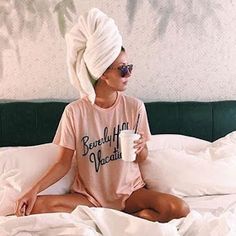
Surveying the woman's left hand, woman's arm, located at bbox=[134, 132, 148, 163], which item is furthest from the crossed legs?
the woman's left hand

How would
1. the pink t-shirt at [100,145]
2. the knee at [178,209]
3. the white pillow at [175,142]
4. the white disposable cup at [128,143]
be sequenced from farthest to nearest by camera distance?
the white pillow at [175,142]
the pink t-shirt at [100,145]
the knee at [178,209]
the white disposable cup at [128,143]

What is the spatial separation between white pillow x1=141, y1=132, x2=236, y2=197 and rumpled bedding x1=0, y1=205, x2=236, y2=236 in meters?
0.54

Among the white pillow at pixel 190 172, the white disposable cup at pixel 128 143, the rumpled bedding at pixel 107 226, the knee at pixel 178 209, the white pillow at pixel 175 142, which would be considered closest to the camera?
the rumpled bedding at pixel 107 226

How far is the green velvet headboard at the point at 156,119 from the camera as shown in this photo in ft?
8.11

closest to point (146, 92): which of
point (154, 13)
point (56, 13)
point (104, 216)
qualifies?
point (154, 13)

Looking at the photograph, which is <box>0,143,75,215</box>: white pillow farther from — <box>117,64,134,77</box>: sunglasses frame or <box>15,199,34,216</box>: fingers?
<box>117,64,134,77</box>: sunglasses frame

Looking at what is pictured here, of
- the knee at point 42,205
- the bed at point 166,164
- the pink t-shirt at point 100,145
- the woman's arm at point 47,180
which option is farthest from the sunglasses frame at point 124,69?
the knee at point 42,205

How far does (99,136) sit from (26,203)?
41 centimetres

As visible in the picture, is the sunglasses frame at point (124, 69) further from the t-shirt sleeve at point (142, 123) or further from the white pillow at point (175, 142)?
the white pillow at point (175, 142)

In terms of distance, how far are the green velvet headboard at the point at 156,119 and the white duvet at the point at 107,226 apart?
897 millimetres

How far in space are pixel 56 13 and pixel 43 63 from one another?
275 mm

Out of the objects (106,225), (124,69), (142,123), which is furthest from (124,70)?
(106,225)

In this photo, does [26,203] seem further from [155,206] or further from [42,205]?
[155,206]

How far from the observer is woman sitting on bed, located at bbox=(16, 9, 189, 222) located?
6.47ft
